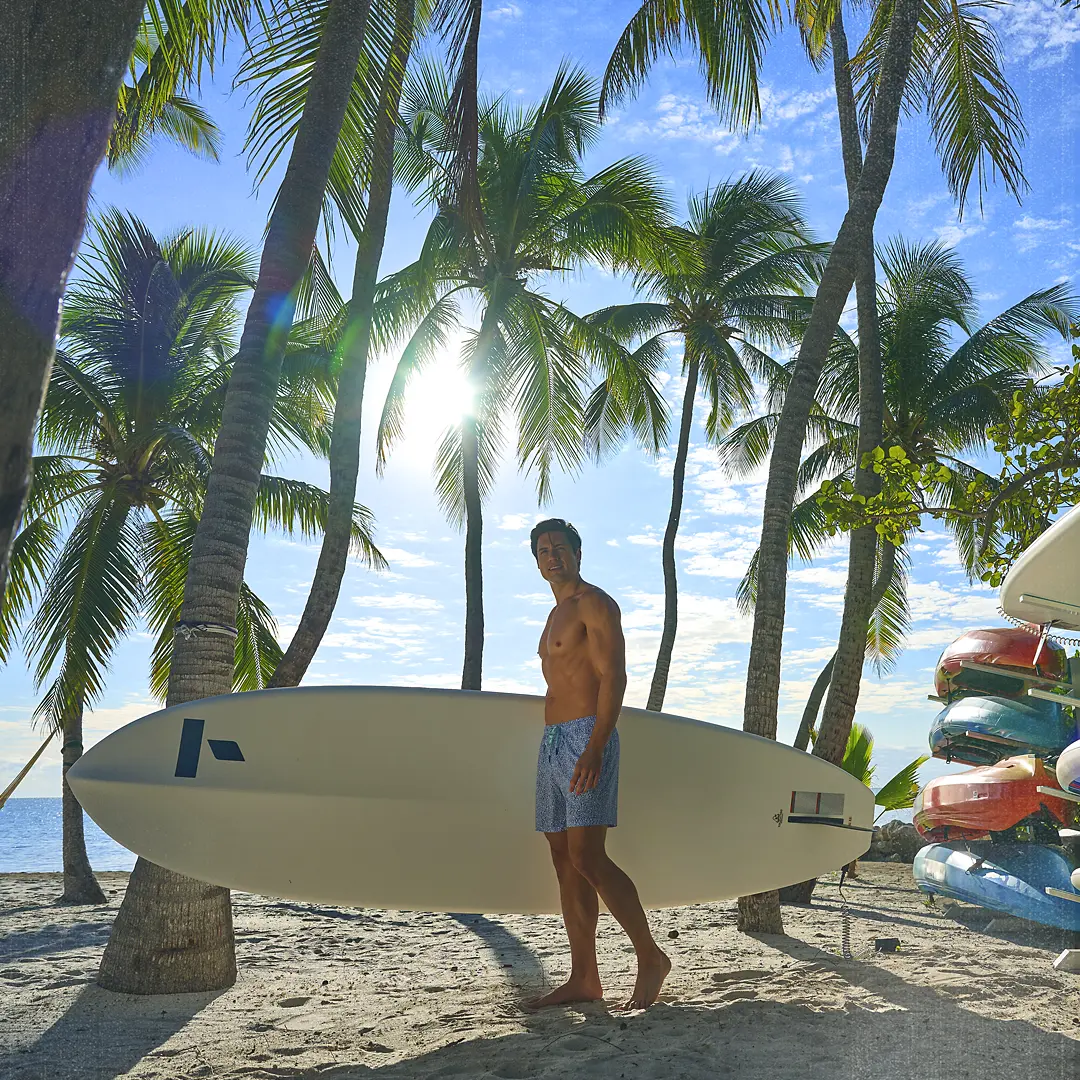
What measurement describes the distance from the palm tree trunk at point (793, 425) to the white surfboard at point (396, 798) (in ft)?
3.50

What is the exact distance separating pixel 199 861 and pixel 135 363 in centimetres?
653

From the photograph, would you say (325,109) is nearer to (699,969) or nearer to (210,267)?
(699,969)

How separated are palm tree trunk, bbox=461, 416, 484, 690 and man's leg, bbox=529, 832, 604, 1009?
6654mm

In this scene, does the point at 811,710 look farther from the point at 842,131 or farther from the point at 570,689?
the point at 570,689

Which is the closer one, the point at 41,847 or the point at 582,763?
the point at 582,763

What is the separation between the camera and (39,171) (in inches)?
57.9

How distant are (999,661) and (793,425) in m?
1.71

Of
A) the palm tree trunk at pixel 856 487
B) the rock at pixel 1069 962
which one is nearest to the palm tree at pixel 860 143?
the palm tree trunk at pixel 856 487

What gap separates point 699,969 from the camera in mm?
3732

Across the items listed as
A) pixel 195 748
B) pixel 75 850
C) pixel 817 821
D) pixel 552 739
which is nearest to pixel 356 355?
pixel 195 748

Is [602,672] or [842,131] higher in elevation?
[842,131]

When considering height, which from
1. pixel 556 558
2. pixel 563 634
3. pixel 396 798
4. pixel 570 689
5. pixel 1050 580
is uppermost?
pixel 556 558

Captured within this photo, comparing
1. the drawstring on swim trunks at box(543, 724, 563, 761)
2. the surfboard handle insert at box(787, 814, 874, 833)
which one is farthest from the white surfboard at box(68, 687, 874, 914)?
the drawstring on swim trunks at box(543, 724, 563, 761)

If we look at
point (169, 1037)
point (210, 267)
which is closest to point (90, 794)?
point (169, 1037)
